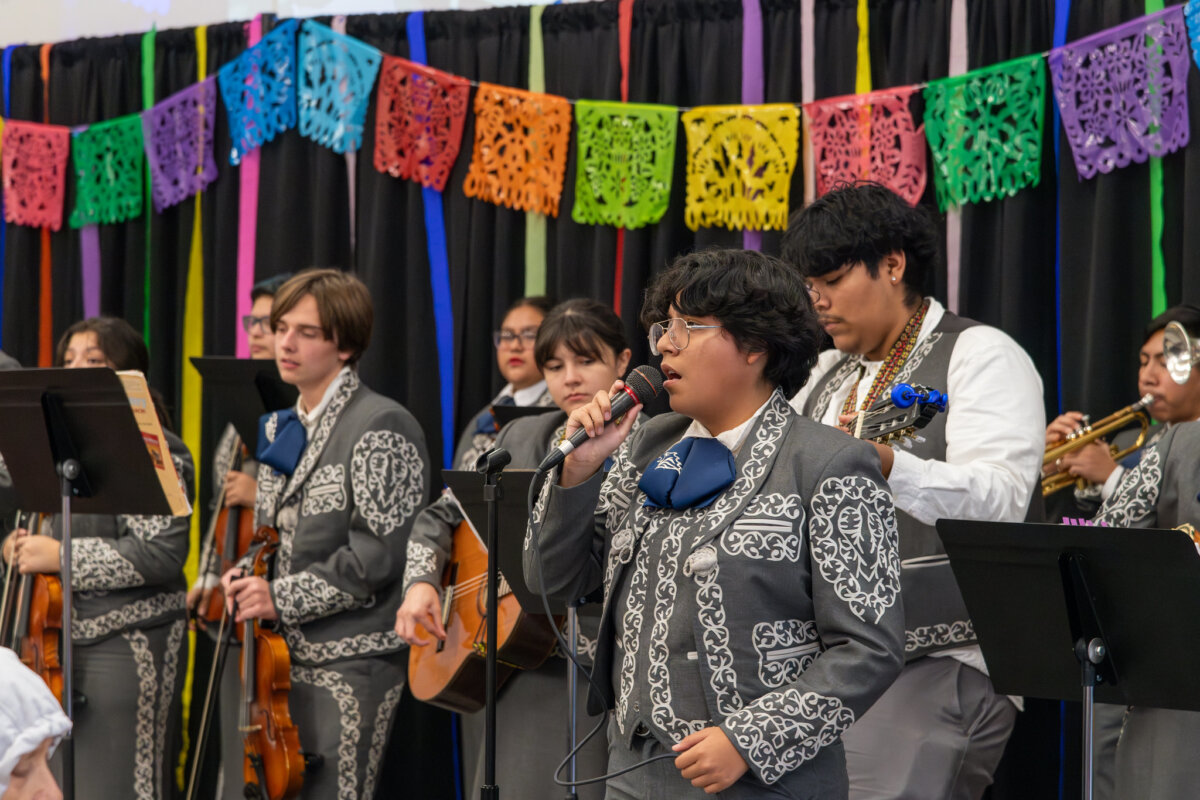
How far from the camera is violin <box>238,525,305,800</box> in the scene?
Answer: 3.15m

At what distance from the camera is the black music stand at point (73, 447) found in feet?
9.65

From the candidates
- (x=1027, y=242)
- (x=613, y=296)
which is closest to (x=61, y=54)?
(x=613, y=296)

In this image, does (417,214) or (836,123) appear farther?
(417,214)

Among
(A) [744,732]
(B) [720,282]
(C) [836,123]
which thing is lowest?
(A) [744,732]

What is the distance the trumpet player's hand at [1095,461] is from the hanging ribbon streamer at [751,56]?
1.21 m

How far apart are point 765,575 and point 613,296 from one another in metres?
2.54

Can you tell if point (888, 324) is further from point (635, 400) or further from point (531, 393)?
point (531, 393)

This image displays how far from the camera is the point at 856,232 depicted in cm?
258

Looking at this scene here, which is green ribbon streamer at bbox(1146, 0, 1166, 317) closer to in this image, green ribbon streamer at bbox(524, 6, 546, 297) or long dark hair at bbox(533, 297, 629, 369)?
long dark hair at bbox(533, 297, 629, 369)

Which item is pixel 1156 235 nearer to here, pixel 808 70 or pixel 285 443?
pixel 808 70

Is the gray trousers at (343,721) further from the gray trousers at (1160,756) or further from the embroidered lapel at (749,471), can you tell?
the gray trousers at (1160,756)

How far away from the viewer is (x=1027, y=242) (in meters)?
3.67

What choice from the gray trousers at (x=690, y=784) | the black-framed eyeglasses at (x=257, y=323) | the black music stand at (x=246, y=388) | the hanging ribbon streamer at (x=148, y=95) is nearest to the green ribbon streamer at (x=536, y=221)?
the black-framed eyeglasses at (x=257, y=323)

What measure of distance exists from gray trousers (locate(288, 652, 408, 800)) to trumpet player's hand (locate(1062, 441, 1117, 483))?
6.41 feet
